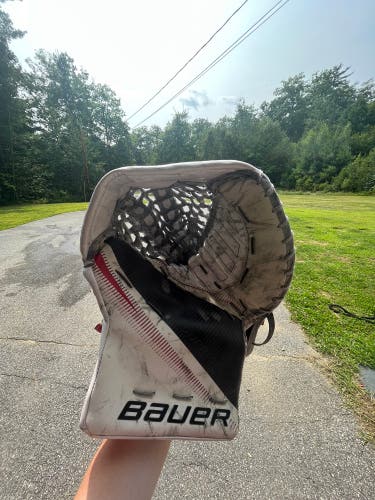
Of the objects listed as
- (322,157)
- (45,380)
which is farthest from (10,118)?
(322,157)

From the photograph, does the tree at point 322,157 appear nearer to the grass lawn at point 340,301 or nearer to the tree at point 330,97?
the tree at point 330,97

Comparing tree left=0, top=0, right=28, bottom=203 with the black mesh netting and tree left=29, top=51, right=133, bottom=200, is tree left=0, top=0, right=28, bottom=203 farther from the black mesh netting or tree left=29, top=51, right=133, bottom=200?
Result: the black mesh netting

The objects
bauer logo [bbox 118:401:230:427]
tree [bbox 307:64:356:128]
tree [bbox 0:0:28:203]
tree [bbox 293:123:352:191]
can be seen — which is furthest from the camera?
tree [bbox 307:64:356:128]

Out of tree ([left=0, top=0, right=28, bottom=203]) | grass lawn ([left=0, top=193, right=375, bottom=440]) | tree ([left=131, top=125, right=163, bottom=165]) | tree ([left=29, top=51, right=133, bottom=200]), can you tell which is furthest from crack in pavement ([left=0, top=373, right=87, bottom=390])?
tree ([left=131, top=125, right=163, bottom=165])

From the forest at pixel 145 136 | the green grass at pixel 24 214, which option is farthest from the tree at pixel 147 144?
the green grass at pixel 24 214

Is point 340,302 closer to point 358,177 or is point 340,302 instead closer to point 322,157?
point 358,177

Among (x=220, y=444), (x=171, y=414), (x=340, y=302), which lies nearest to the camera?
(x=171, y=414)

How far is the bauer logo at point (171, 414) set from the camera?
0.60 m

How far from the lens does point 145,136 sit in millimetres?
40281

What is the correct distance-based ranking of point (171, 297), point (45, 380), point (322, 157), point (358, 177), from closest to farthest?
point (171, 297) → point (45, 380) → point (358, 177) → point (322, 157)

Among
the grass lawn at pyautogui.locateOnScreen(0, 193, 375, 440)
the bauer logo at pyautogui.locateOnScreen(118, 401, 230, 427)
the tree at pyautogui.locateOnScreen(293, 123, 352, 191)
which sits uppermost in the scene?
the tree at pyautogui.locateOnScreen(293, 123, 352, 191)

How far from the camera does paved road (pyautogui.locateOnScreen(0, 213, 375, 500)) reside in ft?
3.30

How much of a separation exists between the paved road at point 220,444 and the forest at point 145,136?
61.5 feet

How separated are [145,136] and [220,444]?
44148 millimetres
